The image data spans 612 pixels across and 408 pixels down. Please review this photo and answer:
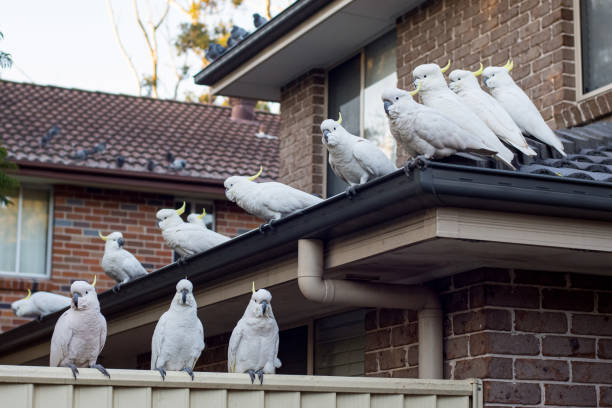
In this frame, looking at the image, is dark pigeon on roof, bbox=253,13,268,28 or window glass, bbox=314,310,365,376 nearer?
window glass, bbox=314,310,365,376

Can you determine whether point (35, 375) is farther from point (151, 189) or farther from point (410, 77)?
point (151, 189)

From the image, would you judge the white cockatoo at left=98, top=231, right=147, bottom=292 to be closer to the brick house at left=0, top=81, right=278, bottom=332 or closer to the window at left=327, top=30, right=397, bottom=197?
the window at left=327, top=30, right=397, bottom=197

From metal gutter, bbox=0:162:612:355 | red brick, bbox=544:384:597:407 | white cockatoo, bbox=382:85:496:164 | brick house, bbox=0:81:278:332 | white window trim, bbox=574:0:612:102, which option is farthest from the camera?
brick house, bbox=0:81:278:332

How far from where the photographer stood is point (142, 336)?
32.7 ft

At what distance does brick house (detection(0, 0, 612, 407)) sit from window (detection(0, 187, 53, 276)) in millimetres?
5619

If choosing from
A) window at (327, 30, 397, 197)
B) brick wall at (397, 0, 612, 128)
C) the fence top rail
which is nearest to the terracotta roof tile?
window at (327, 30, 397, 197)

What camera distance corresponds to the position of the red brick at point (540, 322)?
245 inches

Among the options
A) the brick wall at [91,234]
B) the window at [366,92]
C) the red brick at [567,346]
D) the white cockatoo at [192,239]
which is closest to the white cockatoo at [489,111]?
the red brick at [567,346]

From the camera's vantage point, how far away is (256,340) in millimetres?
6316

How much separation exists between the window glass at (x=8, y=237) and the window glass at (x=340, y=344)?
29.0 ft

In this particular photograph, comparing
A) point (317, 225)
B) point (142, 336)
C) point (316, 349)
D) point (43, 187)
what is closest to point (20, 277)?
point (43, 187)

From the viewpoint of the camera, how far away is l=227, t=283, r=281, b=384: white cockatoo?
20.4 ft

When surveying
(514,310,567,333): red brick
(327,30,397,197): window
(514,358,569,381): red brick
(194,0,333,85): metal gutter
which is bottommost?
(514,358,569,381): red brick

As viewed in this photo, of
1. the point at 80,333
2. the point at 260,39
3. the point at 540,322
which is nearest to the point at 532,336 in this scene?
the point at 540,322
